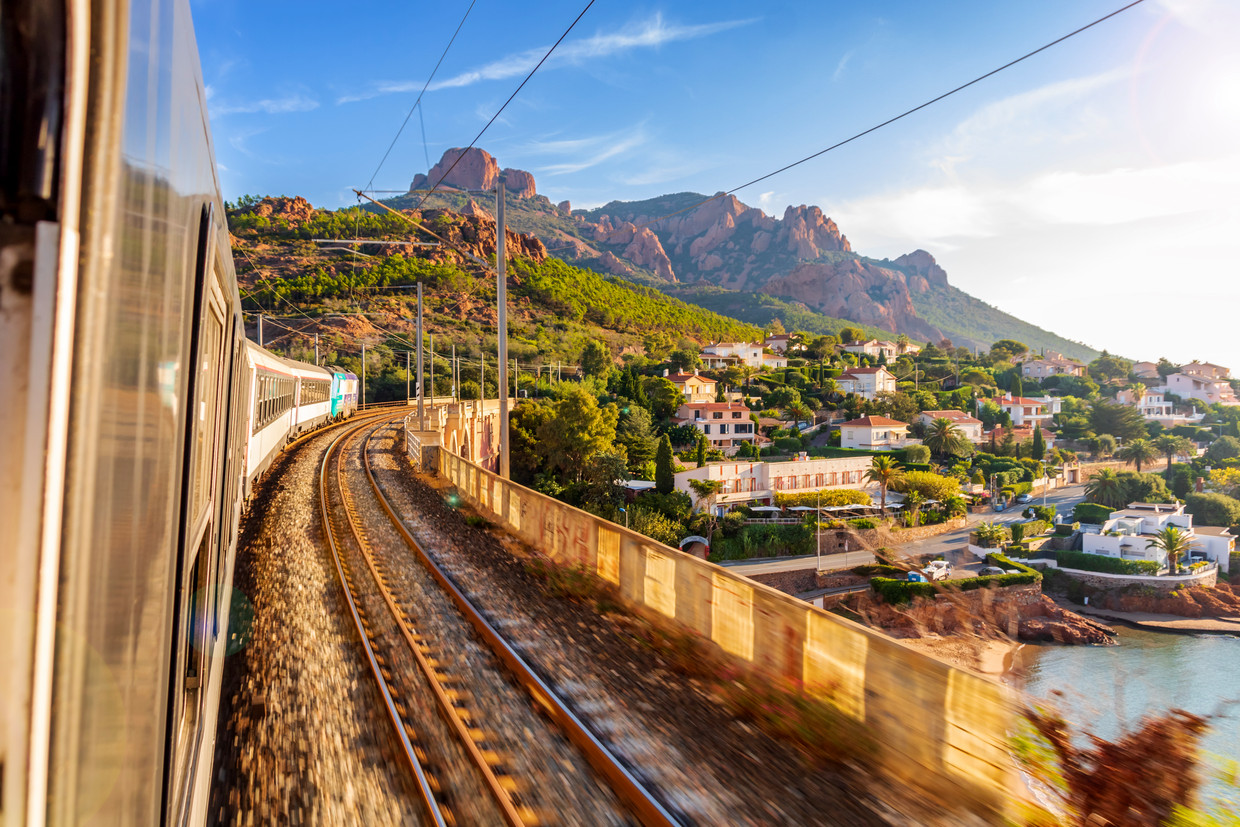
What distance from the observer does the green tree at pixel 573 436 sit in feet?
144

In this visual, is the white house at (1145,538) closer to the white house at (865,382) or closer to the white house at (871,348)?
the white house at (865,382)

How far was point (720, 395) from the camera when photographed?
83938 millimetres

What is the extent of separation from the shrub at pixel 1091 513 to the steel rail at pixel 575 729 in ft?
233

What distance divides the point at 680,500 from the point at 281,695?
4299cm

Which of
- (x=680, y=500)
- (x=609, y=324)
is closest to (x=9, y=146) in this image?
(x=680, y=500)

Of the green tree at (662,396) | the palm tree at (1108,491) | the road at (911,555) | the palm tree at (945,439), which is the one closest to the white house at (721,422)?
the green tree at (662,396)

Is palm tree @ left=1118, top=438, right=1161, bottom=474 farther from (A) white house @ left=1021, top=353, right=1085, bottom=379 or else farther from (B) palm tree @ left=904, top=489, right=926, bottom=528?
(A) white house @ left=1021, top=353, right=1085, bottom=379

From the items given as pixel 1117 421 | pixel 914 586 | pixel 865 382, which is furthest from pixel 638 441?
pixel 1117 421

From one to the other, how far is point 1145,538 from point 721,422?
37.6 metres

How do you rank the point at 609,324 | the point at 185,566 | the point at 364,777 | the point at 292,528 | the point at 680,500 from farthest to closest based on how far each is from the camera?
1. the point at 609,324
2. the point at 680,500
3. the point at 292,528
4. the point at 364,777
5. the point at 185,566

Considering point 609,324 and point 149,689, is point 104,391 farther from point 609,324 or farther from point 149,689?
point 609,324

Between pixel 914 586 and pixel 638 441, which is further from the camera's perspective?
pixel 638 441

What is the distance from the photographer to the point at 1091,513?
206 ft

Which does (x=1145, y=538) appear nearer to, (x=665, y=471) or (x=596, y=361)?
(x=665, y=471)
